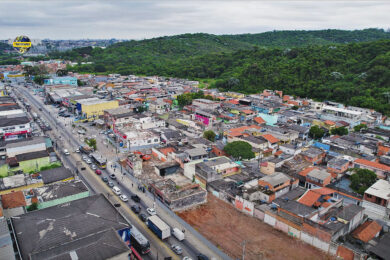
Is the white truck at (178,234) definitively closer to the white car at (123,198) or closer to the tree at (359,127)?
the white car at (123,198)

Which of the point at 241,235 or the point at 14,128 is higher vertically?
the point at 14,128

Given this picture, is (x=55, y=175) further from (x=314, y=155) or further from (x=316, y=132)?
(x=316, y=132)

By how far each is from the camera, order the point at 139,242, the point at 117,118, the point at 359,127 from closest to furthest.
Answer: the point at 139,242 < the point at 359,127 < the point at 117,118

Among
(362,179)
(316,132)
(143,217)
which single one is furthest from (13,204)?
(316,132)

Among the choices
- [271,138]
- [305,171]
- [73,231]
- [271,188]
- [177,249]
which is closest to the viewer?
[73,231]

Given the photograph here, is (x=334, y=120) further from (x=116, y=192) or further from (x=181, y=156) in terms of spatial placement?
(x=116, y=192)

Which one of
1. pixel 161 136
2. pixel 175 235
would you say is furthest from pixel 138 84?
pixel 175 235
